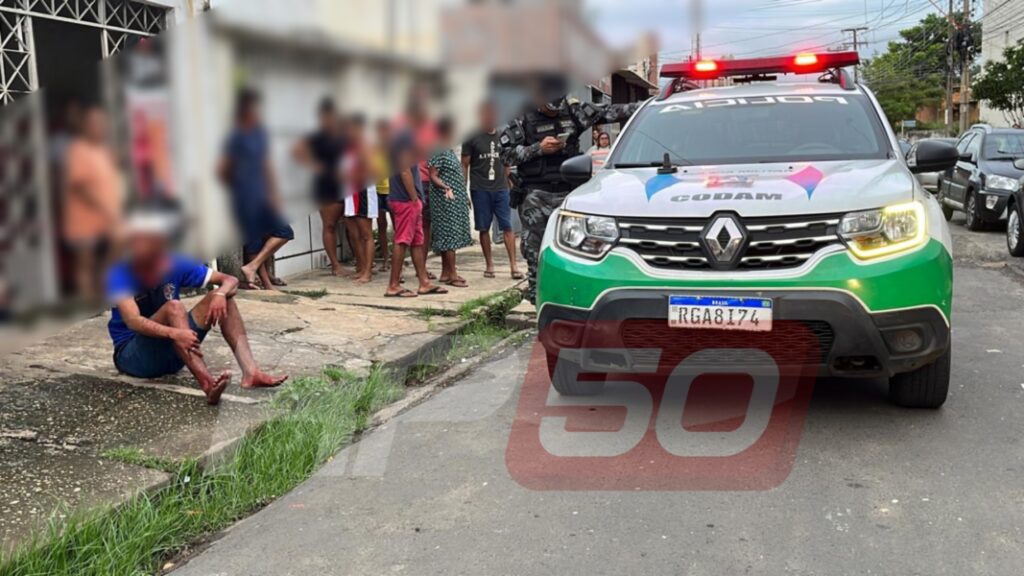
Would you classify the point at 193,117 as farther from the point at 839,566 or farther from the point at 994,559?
the point at 994,559

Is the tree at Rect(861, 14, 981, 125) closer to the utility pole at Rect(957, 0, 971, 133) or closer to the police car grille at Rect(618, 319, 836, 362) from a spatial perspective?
the utility pole at Rect(957, 0, 971, 133)

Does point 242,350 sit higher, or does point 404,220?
point 404,220

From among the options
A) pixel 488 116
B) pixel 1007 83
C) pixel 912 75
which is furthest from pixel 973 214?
pixel 912 75

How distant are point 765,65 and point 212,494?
455 cm

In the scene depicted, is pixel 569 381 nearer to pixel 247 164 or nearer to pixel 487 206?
pixel 247 164

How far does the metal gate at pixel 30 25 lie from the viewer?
225 inches

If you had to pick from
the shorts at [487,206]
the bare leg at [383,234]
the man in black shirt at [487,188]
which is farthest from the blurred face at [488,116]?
the bare leg at [383,234]

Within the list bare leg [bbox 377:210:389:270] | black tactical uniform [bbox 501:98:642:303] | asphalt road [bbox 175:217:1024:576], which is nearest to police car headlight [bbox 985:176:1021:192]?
black tactical uniform [bbox 501:98:642:303]

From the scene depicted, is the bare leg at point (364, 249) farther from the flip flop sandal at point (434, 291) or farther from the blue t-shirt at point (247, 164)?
the blue t-shirt at point (247, 164)

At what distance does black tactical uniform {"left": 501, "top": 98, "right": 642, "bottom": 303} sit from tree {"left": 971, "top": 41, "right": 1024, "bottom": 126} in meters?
26.0

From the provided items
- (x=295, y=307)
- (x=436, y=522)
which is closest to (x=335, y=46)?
(x=436, y=522)

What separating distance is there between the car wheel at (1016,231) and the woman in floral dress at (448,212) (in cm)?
622

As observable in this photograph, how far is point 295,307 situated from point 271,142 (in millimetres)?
6789

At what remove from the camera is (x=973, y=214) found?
12.8 meters
